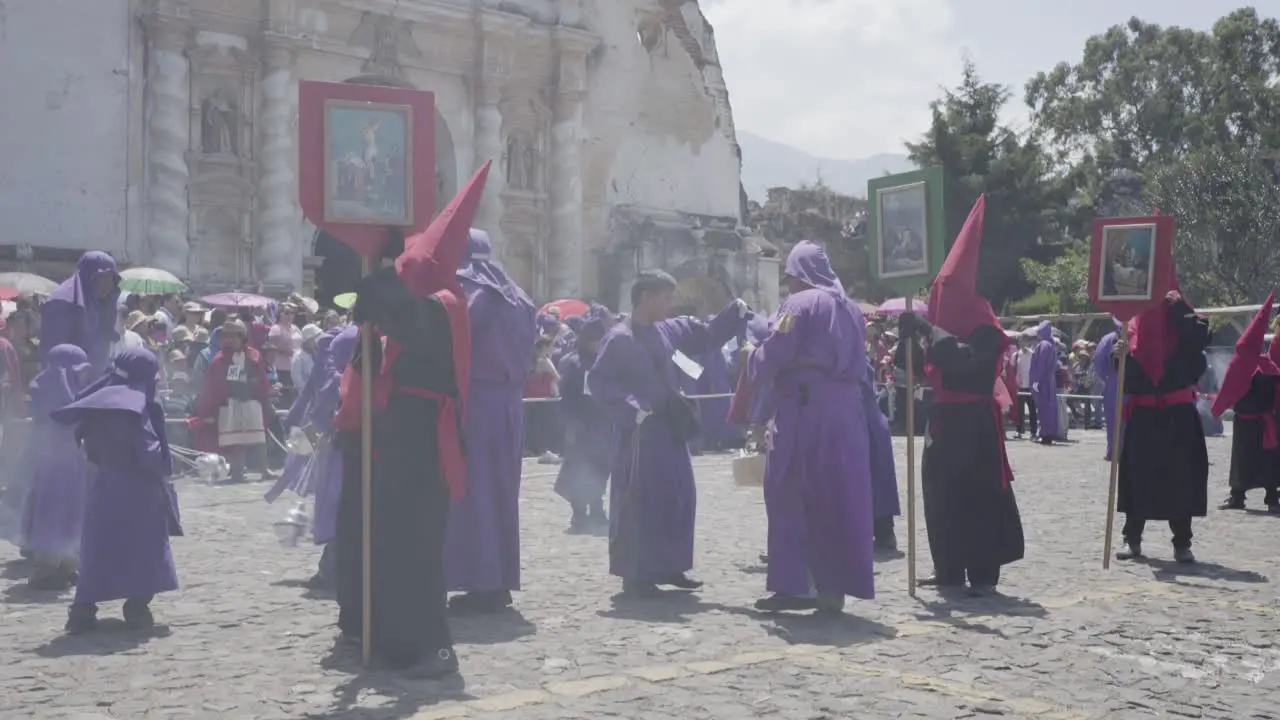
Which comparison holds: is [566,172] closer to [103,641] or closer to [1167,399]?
[1167,399]

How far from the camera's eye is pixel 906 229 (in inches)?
346

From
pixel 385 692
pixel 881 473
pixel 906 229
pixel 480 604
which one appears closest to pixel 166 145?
pixel 881 473

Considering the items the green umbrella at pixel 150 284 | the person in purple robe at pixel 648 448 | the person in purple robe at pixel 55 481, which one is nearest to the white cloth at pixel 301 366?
the green umbrella at pixel 150 284

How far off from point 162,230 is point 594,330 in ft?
54.3

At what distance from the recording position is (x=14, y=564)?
383 inches

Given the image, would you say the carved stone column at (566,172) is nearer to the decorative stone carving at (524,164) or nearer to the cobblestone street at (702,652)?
the decorative stone carving at (524,164)

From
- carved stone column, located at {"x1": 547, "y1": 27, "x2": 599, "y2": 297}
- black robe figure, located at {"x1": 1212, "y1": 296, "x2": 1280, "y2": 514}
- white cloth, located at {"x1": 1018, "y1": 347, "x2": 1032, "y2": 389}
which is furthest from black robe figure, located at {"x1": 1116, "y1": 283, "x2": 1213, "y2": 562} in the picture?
carved stone column, located at {"x1": 547, "y1": 27, "x2": 599, "y2": 297}

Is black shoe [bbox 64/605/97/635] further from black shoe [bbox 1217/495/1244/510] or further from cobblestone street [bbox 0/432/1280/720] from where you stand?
black shoe [bbox 1217/495/1244/510]

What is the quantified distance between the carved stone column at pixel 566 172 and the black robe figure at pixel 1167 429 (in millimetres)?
23865

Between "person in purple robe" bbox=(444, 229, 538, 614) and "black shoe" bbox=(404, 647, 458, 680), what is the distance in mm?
1399

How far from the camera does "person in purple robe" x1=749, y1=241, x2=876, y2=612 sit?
760 centimetres

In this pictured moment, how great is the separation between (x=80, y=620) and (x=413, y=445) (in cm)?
217

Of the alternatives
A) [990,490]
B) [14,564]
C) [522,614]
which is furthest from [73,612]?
[990,490]

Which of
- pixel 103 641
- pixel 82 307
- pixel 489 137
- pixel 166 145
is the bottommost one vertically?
pixel 103 641
